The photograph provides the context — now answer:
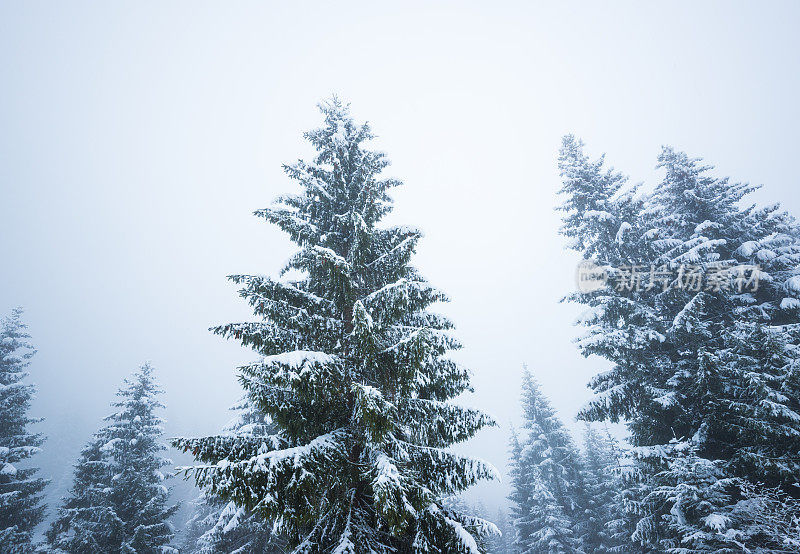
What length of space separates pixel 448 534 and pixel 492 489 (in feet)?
612

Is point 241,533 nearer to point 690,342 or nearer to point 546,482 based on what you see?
point 690,342

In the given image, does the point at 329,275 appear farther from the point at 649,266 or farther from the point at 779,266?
the point at 779,266

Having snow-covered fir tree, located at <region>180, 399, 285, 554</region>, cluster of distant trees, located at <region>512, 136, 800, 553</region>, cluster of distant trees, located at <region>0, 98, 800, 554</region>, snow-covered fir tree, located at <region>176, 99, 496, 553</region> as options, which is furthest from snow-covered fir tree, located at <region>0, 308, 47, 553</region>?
cluster of distant trees, located at <region>512, 136, 800, 553</region>

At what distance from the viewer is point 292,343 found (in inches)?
276

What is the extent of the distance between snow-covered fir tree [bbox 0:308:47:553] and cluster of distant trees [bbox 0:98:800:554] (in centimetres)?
8

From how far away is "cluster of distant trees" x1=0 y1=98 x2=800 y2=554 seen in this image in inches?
230

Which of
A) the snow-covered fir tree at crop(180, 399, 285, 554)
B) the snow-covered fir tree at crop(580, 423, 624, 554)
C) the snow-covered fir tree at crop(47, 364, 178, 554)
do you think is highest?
the snow-covered fir tree at crop(47, 364, 178, 554)

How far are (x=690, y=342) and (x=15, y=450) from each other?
2780cm

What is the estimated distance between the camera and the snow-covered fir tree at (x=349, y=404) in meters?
5.22

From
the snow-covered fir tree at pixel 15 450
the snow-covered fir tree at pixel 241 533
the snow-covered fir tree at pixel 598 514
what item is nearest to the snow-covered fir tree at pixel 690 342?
the snow-covered fir tree at pixel 241 533

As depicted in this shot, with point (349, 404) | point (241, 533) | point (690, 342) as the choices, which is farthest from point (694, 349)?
point (241, 533)

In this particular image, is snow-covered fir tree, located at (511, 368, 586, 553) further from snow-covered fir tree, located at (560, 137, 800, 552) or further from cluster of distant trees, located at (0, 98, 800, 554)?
snow-covered fir tree, located at (560, 137, 800, 552)

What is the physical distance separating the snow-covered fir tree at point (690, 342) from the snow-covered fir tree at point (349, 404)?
6367mm

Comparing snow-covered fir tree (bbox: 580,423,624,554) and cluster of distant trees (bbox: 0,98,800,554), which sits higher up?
cluster of distant trees (bbox: 0,98,800,554)
